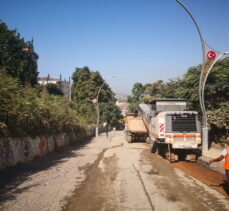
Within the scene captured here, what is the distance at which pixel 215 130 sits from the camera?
16.4 metres

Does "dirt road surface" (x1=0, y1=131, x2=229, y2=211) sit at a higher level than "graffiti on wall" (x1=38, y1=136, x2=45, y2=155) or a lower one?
lower

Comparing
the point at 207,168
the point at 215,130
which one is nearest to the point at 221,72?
the point at 215,130

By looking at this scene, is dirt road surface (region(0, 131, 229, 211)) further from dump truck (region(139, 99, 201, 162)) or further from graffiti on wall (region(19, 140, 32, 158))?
dump truck (region(139, 99, 201, 162))

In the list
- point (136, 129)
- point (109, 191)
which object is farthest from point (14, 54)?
point (109, 191)

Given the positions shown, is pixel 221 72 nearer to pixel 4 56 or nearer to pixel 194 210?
pixel 194 210

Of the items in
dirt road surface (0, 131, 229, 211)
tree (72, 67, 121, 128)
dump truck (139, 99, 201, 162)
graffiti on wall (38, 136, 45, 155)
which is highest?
tree (72, 67, 121, 128)

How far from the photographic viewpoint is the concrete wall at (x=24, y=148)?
366 inches

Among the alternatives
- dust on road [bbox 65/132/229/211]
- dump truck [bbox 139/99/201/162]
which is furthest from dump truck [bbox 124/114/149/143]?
dust on road [bbox 65/132/229/211]

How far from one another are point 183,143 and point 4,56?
3354 cm

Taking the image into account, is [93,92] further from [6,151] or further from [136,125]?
[6,151]

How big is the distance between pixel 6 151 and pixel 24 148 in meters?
1.78

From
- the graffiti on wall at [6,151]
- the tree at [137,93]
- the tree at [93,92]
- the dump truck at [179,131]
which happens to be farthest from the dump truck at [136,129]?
the tree at [137,93]

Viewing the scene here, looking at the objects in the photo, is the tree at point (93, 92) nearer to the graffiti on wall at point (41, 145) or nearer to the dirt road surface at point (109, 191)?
the graffiti on wall at point (41, 145)

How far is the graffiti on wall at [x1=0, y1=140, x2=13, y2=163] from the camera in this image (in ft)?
29.9
